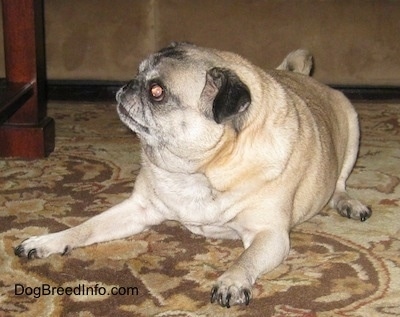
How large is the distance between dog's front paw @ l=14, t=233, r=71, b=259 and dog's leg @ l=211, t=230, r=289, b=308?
454 millimetres

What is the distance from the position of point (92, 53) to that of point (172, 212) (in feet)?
5.97

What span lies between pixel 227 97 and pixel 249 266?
0.39m

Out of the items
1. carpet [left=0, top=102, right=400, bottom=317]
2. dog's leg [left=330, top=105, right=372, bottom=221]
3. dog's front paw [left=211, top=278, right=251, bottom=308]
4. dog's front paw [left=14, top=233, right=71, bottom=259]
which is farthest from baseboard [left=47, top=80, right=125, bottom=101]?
dog's front paw [left=211, top=278, right=251, bottom=308]

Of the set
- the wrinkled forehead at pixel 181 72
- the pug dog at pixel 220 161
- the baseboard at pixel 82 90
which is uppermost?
the wrinkled forehead at pixel 181 72

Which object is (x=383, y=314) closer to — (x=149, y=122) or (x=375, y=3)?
(x=149, y=122)

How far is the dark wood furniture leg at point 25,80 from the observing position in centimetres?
255

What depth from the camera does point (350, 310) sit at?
155 centimetres

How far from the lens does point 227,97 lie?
5.33ft

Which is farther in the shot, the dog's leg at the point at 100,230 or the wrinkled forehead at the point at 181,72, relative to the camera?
the dog's leg at the point at 100,230

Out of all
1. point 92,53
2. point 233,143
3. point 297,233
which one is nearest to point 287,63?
point 297,233

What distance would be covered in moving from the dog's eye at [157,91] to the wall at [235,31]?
1.86 m

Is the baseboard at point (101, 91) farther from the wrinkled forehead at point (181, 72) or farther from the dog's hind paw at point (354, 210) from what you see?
the wrinkled forehead at point (181, 72)

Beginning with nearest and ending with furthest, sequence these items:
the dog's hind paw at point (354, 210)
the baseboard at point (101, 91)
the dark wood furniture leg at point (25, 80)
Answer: the dog's hind paw at point (354, 210) → the dark wood furniture leg at point (25, 80) → the baseboard at point (101, 91)

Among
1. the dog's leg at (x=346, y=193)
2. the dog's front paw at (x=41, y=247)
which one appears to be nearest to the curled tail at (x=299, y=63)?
the dog's leg at (x=346, y=193)
